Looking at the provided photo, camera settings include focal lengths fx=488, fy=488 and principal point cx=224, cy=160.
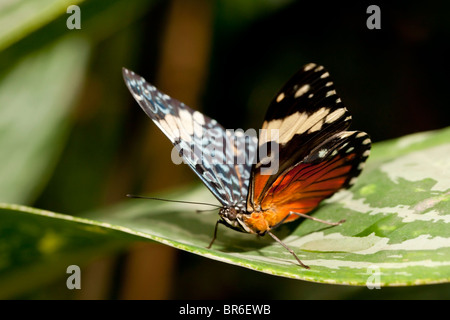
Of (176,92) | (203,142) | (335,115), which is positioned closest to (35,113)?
(176,92)

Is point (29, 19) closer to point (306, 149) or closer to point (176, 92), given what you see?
point (306, 149)

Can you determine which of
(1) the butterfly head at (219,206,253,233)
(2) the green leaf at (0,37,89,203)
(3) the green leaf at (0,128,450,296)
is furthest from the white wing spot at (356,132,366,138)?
(2) the green leaf at (0,37,89,203)

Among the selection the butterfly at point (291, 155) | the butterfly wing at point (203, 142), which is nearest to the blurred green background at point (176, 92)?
the butterfly wing at point (203, 142)

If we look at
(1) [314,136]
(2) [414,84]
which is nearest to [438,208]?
(1) [314,136]

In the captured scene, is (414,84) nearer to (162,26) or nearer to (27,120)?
(162,26)

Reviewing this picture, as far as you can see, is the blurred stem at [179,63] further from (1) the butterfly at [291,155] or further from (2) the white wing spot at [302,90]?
(2) the white wing spot at [302,90]

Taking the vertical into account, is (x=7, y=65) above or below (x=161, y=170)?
above
